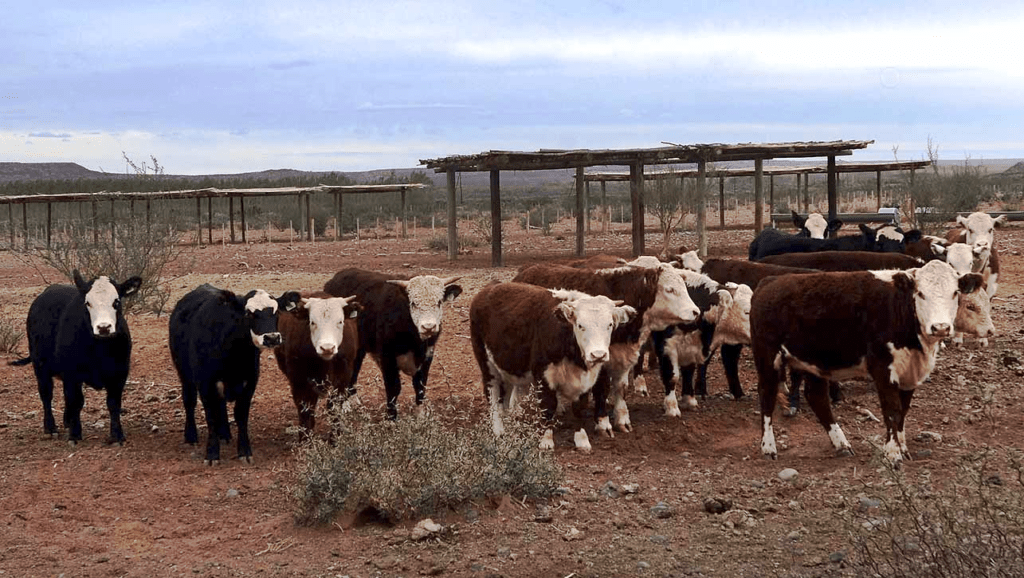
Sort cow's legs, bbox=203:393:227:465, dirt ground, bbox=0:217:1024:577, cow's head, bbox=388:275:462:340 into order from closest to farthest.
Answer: dirt ground, bbox=0:217:1024:577 < cow's legs, bbox=203:393:227:465 < cow's head, bbox=388:275:462:340

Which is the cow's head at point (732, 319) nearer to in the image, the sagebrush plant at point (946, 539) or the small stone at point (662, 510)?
the small stone at point (662, 510)

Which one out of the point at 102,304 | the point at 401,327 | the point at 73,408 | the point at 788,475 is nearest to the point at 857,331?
the point at 788,475

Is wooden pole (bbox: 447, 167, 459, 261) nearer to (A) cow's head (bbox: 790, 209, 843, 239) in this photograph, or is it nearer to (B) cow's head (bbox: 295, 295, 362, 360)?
(A) cow's head (bbox: 790, 209, 843, 239)

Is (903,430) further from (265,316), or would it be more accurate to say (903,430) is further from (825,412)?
(265,316)

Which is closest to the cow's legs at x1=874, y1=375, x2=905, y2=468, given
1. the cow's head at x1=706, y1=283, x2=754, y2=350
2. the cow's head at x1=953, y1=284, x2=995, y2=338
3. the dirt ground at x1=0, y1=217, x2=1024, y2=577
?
the dirt ground at x1=0, y1=217, x2=1024, y2=577

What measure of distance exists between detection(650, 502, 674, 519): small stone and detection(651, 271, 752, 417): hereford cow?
150 inches

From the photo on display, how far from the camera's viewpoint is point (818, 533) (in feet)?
22.3

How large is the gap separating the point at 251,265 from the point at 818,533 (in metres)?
24.4

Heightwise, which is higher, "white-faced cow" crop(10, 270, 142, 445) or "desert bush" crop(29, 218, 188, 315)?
"desert bush" crop(29, 218, 188, 315)

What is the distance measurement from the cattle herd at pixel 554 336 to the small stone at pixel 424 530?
→ 7.11ft

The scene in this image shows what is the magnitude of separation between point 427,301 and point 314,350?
1.30m

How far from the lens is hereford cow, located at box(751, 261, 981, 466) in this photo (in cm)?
868

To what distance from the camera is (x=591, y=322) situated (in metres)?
9.36

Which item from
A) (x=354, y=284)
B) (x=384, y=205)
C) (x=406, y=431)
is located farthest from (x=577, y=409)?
(x=384, y=205)
